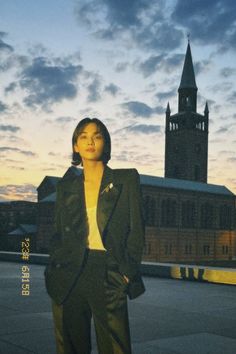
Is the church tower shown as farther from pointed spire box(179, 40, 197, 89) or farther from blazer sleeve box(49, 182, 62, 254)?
blazer sleeve box(49, 182, 62, 254)

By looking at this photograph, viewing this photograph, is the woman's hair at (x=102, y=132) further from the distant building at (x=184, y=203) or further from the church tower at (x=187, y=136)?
the church tower at (x=187, y=136)

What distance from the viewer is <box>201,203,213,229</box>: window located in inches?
2931

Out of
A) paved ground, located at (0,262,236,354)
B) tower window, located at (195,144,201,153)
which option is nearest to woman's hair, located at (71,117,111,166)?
paved ground, located at (0,262,236,354)

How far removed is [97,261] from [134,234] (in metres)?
0.33

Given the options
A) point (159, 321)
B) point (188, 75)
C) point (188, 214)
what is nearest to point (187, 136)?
point (188, 75)

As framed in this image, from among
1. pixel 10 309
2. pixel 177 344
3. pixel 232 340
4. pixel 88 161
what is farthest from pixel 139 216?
pixel 10 309

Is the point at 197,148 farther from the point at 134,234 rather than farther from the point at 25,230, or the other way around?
the point at 134,234

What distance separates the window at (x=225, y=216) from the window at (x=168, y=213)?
1152cm

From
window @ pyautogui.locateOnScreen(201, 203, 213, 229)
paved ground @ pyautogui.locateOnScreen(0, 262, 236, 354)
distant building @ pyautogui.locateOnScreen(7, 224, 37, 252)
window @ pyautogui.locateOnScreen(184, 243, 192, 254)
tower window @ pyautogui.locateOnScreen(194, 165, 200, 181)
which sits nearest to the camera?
paved ground @ pyautogui.locateOnScreen(0, 262, 236, 354)

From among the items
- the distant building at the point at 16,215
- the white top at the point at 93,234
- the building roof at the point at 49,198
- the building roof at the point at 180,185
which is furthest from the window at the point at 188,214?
the white top at the point at 93,234

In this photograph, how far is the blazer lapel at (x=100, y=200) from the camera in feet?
11.4

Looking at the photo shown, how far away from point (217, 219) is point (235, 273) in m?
65.7

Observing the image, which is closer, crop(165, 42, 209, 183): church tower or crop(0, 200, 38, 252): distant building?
crop(0, 200, 38, 252): distant building

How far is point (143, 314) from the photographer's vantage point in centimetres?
812
